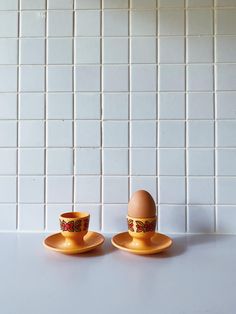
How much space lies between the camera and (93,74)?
2.29ft

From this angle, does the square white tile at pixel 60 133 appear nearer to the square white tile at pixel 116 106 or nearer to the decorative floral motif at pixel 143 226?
the square white tile at pixel 116 106

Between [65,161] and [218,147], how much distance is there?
1.40 feet

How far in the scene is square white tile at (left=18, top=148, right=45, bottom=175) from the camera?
71 centimetres

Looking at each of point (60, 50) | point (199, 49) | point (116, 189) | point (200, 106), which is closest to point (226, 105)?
point (200, 106)

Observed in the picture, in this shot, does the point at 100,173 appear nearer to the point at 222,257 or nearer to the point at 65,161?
the point at 65,161

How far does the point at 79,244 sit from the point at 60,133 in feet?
0.99

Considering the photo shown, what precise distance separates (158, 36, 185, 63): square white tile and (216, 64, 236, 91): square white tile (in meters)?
0.11

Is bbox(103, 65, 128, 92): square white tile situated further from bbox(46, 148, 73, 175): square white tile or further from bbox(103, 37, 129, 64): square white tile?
bbox(46, 148, 73, 175): square white tile

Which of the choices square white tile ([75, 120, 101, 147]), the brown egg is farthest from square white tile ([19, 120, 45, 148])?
the brown egg

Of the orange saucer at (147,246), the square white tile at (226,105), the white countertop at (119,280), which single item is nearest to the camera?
the white countertop at (119,280)

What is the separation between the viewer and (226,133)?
0.68 meters

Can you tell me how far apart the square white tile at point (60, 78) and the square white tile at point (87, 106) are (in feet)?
0.14

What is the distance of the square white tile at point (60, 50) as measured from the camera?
2.30ft

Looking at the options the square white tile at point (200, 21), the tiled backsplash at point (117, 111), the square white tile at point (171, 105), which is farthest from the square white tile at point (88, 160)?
the square white tile at point (200, 21)
